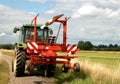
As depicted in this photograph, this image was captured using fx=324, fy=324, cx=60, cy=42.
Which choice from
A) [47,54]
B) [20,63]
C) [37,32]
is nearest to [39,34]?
[37,32]

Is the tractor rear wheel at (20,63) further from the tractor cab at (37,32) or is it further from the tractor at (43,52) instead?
the tractor cab at (37,32)

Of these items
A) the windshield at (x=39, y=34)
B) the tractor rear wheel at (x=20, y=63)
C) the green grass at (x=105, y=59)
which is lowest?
the green grass at (x=105, y=59)

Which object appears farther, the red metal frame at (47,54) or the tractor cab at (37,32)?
the tractor cab at (37,32)

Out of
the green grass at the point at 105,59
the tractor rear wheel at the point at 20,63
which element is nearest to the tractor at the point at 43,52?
the tractor rear wheel at the point at 20,63

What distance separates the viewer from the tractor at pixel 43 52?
15.0 meters

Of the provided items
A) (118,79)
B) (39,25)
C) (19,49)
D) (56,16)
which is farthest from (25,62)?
(118,79)

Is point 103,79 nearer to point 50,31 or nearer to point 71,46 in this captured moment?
point 71,46

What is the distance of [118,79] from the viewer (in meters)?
12.4

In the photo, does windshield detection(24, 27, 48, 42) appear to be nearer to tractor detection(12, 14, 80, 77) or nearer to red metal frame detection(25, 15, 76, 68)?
tractor detection(12, 14, 80, 77)

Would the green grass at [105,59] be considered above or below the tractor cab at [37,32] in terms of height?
below

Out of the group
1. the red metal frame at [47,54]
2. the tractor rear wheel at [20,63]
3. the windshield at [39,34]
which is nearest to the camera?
the red metal frame at [47,54]

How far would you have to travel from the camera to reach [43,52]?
1523 cm

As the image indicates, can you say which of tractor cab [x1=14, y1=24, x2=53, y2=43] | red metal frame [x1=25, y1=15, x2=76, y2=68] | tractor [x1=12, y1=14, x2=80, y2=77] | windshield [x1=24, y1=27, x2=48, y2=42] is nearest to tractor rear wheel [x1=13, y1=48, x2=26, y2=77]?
tractor [x1=12, y1=14, x2=80, y2=77]

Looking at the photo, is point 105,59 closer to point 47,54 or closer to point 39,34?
point 39,34
